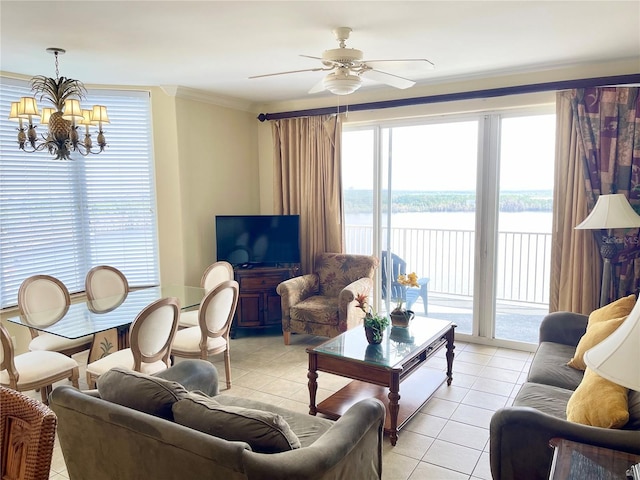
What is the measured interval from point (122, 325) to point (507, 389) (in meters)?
2.97

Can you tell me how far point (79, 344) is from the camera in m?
3.56

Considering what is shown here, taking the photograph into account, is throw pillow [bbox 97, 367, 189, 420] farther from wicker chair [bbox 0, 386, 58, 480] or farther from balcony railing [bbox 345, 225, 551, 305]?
balcony railing [bbox 345, 225, 551, 305]

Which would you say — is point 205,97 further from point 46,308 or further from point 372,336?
point 372,336

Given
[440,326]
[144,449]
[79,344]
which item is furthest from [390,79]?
[79,344]

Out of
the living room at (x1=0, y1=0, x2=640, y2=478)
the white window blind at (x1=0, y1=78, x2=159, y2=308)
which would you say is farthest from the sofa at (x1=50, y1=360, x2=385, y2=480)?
the white window blind at (x1=0, y1=78, x2=159, y2=308)

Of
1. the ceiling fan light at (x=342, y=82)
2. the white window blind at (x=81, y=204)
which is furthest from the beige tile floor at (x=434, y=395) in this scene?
the ceiling fan light at (x=342, y=82)

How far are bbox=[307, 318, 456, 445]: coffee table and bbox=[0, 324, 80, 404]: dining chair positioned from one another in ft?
5.59

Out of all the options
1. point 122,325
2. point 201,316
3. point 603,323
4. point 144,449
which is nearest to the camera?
point 144,449

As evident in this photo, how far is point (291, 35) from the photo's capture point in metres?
3.11

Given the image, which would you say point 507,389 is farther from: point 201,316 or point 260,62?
point 260,62

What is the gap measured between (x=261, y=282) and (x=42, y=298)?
82.8 inches

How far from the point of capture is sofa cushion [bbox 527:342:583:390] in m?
2.70

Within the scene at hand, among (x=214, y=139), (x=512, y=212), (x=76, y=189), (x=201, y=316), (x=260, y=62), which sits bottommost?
(x=201, y=316)

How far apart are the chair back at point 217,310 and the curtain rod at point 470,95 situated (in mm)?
2529
